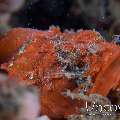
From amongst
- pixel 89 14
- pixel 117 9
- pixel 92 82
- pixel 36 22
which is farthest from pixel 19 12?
pixel 92 82

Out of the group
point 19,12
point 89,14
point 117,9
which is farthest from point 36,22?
point 117,9

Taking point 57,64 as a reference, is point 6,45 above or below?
above

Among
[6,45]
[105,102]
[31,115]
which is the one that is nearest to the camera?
[31,115]

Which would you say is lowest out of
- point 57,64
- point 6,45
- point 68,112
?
point 68,112

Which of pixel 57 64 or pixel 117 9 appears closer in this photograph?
pixel 57 64

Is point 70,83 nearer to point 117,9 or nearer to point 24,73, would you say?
point 24,73

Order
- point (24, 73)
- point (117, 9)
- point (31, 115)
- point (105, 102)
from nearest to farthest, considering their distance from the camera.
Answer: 1. point (31, 115)
2. point (105, 102)
3. point (24, 73)
4. point (117, 9)

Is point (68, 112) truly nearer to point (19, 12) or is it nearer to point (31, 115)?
point (31, 115)
